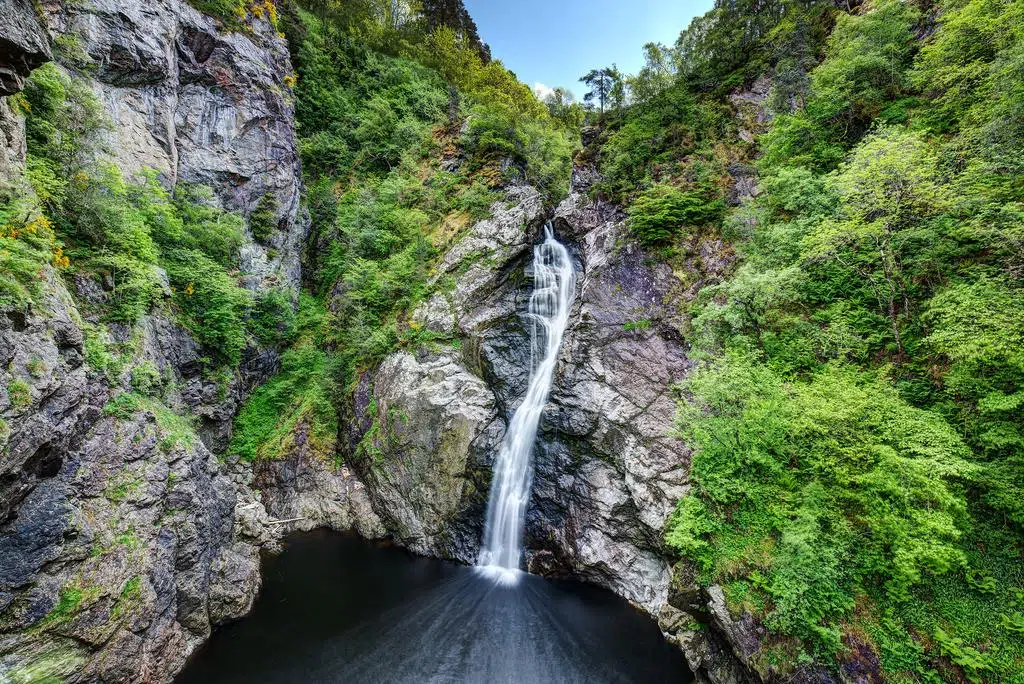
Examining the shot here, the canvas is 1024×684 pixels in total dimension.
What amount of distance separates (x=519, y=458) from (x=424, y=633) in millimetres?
5602

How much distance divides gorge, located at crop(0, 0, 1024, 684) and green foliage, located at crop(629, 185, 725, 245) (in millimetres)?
144

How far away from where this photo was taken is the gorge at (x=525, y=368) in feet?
21.4

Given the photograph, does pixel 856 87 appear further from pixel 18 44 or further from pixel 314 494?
pixel 314 494

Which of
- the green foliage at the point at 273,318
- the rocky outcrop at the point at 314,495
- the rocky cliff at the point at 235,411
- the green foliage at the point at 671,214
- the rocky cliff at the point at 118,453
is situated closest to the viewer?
the rocky cliff at the point at 118,453

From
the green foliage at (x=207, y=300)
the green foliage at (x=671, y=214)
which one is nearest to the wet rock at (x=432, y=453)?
the green foliage at (x=207, y=300)

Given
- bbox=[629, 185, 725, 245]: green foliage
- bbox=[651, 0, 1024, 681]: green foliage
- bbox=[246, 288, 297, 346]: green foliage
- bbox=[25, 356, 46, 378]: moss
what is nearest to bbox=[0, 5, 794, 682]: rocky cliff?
bbox=[25, 356, 46, 378]: moss

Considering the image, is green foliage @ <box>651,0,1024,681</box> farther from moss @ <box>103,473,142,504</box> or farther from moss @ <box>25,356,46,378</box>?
moss @ <box>25,356,46,378</box>

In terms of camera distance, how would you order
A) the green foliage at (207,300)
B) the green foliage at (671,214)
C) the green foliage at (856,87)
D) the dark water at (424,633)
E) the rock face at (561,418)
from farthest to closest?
1. the green foliage at (671,214)
2. the green foliage at (207,300)
3. the green foliage at (856,87)
4. the rock face at (561,418)
5. the dark water at (424,633)

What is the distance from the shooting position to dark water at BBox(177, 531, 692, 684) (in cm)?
896

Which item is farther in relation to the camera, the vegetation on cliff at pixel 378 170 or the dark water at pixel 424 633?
the vegetation on cliff at pixel 378 170

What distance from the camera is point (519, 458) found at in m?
13.7

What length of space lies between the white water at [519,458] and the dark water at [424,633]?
2.94 feet

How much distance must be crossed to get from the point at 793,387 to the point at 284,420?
58.0ft

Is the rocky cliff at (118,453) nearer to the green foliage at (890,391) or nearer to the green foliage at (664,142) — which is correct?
the green foliage at (890,391)
